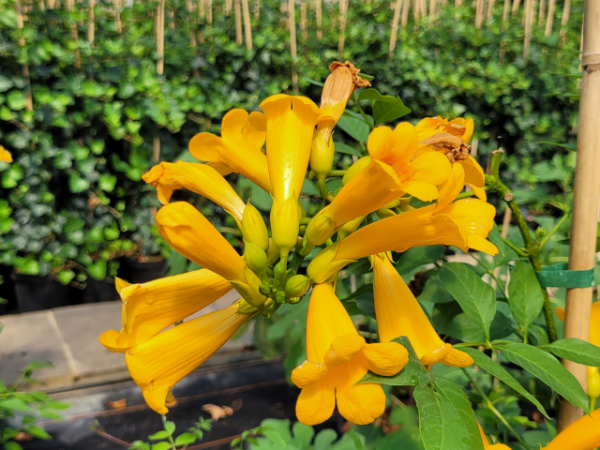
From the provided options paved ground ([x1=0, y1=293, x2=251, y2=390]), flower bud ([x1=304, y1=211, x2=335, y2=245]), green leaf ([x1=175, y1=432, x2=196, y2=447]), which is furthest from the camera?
paved ground ([x1=0, y1=293, x2=251, y2=390])

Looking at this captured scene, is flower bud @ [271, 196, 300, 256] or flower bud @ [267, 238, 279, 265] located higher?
flower bud @ [271, 196, 300, 256]

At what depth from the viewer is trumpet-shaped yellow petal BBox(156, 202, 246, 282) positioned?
0.39m

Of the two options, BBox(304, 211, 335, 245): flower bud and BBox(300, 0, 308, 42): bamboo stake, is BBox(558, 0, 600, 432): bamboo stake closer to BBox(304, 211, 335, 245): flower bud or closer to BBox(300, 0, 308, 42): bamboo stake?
BBox(304, 211, 335, 245): flower bud

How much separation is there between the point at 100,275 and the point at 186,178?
8.91ft

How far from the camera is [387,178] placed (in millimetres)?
396

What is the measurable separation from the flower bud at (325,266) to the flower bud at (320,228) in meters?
0.02

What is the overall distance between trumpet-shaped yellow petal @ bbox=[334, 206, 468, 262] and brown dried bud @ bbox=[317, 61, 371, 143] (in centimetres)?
14

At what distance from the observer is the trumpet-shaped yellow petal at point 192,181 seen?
0.48 metres

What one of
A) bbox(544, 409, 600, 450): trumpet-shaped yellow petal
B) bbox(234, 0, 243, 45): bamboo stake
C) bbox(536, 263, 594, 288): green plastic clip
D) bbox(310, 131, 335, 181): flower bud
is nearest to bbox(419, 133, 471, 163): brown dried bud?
bbox(310, 131, 335, 181): flower bud

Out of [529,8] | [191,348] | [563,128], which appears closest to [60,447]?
[191,348]

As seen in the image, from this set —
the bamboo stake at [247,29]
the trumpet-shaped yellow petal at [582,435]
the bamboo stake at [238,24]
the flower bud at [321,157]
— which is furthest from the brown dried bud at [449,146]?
the bamboo stake at [238,24]

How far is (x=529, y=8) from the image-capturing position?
11.2ft

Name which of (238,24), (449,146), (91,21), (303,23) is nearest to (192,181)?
(449,146)

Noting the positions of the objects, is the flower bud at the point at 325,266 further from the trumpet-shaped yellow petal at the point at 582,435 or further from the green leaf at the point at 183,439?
the green leaf at the point at 183,439
